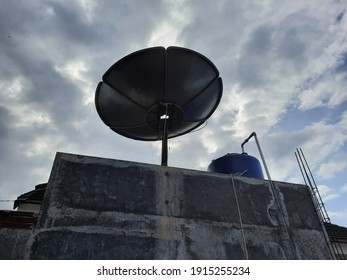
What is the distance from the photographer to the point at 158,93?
6883 millimetres

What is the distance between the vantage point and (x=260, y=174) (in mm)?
7723

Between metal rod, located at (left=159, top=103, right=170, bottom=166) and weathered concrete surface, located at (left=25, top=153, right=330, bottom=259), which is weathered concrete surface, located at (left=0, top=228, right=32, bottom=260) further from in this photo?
metal rod, located at (left=159, top=103, right=170, bottom=166)

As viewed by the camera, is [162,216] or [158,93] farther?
[158,93]

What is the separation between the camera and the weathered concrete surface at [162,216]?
14.0ft

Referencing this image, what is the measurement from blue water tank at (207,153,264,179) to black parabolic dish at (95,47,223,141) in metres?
1.39

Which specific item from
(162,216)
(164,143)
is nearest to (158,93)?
(164,143)

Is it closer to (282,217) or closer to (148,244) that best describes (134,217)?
(148,244)

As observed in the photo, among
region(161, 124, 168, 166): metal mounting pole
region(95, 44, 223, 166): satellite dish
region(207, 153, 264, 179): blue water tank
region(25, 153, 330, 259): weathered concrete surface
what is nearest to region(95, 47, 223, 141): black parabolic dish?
region(95, 44, 223, 166): satellite dish

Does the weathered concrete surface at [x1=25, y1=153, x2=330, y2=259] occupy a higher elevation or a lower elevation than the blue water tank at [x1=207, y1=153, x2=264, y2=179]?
lower

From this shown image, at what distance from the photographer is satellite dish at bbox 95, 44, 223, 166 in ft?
21.0

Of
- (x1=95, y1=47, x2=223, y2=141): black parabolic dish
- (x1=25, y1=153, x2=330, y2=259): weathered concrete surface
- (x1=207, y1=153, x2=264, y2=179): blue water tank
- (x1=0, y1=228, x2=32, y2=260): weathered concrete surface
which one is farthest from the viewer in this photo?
(x1=207, y1=153, x2=264, y2=179): blue water tank

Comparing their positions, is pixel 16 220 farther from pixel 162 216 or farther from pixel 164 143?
pixel 164 143

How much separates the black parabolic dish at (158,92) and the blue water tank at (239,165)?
4.56 feet

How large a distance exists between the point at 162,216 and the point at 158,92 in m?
3.43
